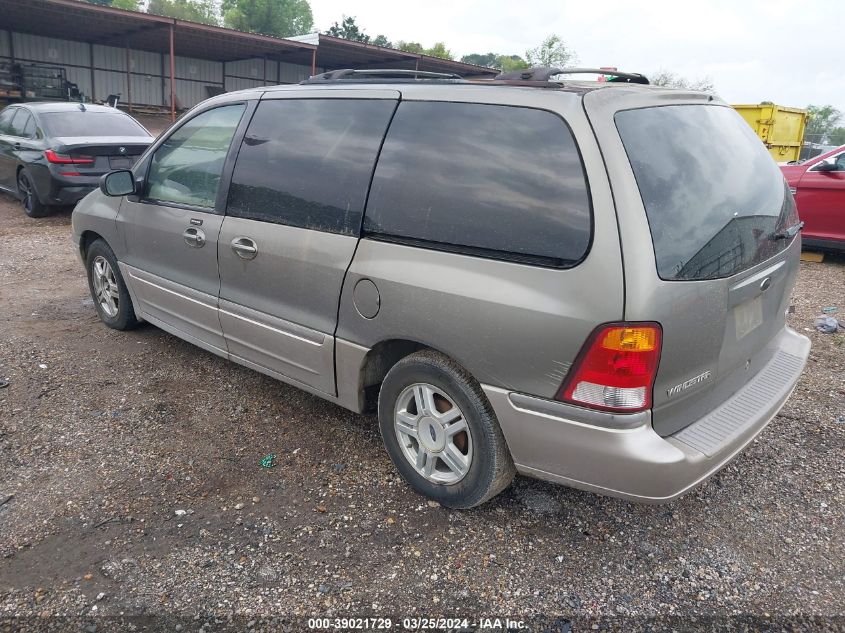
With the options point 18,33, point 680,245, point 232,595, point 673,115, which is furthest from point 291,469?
point 18,33

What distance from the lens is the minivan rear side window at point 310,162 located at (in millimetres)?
3025

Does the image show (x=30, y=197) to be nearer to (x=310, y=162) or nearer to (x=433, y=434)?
(x=310, y=162)

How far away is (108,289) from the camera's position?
4.95 meters

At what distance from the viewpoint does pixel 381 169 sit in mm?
2932

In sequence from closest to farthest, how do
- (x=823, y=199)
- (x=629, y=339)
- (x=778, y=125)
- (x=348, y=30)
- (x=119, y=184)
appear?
(x=629, y=339) < (x=119, y=184) < (x=823, y=199) < (x=778, y=125) < (x=348, y=30)

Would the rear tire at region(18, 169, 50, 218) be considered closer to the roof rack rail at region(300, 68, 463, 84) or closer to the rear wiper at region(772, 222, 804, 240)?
the roof rack rail at region(300, 68, 463, 84)

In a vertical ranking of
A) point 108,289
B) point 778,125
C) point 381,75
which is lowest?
point 108,289

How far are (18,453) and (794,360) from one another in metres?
3.97

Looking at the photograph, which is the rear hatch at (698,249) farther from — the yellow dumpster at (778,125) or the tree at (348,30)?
the tree at (348,30)

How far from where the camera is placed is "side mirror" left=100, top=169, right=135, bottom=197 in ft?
13.7

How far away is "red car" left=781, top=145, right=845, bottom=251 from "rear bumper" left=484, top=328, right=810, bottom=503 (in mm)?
6270

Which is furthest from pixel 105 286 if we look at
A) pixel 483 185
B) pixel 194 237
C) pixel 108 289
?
pixel 483 185

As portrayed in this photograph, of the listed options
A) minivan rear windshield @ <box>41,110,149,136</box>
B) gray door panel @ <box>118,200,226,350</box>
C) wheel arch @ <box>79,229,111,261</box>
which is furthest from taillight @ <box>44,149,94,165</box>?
gray door panel @ <box>118,200,226,350</box>

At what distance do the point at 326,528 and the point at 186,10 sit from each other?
9291cm
